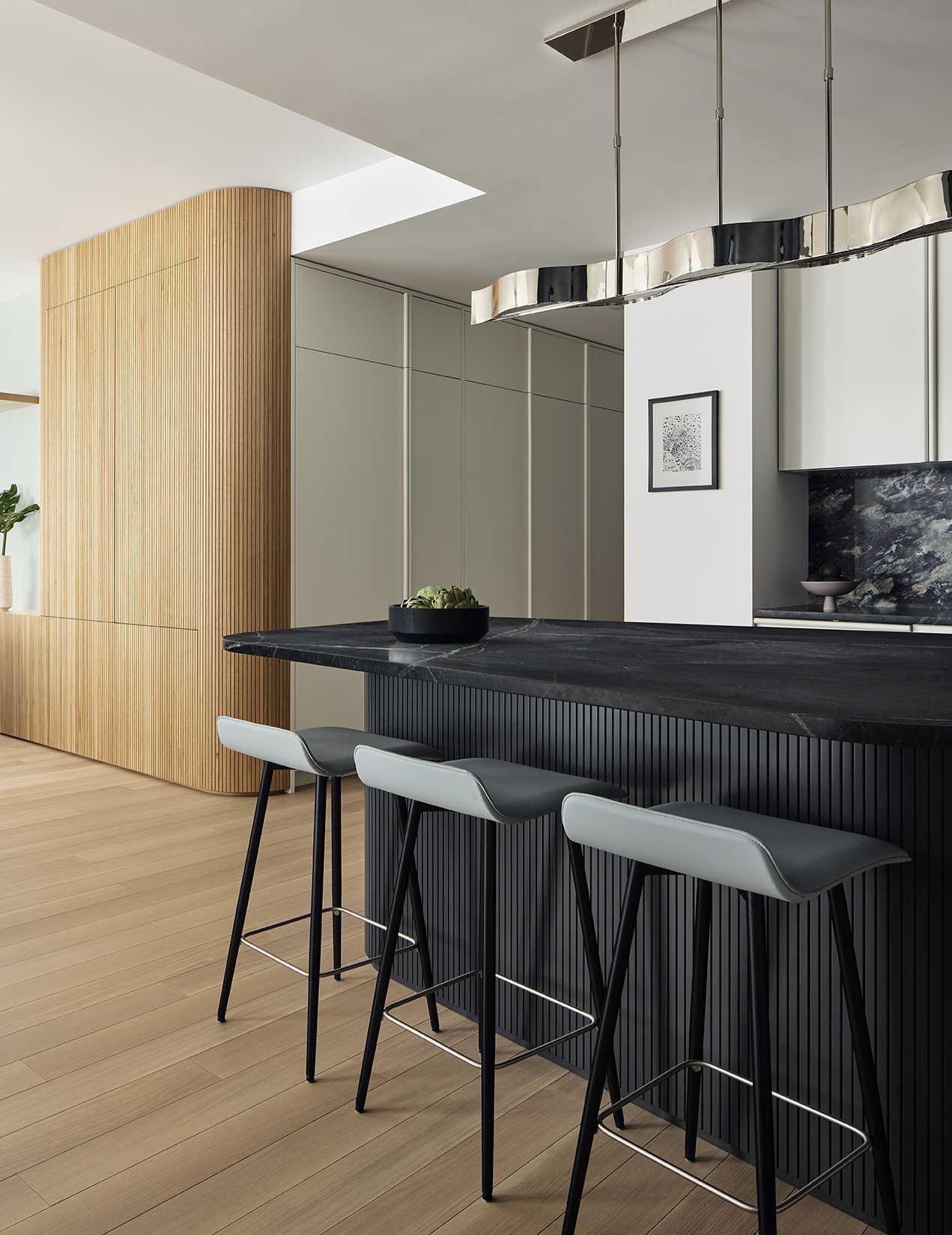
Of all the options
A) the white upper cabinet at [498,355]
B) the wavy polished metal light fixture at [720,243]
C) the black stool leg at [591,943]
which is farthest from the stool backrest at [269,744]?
the white upper cabinet at [498,355]

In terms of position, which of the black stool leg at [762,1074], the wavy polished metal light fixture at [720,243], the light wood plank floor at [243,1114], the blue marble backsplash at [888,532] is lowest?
the light wood plank floor at [243,1114]

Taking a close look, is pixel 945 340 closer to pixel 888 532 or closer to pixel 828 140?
pixel 888 532

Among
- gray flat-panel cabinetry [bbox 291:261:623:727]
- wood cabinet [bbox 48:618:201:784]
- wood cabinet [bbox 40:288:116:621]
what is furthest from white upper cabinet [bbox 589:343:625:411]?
wood cabinet [bbox 48:618:201:784]

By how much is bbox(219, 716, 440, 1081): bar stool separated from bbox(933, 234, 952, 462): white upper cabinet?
2.76 m

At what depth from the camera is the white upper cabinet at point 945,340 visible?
408cm

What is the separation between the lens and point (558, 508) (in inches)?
260

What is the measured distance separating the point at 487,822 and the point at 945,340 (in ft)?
10.6

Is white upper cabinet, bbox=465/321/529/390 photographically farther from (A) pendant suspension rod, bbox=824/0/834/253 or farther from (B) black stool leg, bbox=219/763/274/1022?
(B) black stool leg, bbox=219/763/274/1022

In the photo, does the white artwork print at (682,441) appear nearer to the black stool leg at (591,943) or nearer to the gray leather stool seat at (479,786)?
the gray leather stool seat at (479,786)

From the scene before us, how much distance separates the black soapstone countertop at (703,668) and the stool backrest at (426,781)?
18 cm

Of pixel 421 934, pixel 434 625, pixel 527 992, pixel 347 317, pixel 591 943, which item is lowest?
pixel 527 992

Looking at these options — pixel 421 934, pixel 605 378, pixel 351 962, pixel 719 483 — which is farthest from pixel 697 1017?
pixel 605 378

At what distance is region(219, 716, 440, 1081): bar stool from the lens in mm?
2389

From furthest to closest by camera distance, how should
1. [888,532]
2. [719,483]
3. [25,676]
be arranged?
1. [25,676]
2. [888,532]
3. [719,483]
